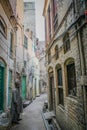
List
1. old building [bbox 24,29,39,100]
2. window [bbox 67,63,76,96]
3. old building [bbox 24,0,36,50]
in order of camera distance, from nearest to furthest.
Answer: window [bbox 67,63,76,96], old building [bbox 24,29,39,100], old building [bbox 24,0,36,50]

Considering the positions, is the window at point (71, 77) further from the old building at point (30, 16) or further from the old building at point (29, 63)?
the old building at point (30, 16)

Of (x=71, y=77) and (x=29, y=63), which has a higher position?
(x=29, y=63)

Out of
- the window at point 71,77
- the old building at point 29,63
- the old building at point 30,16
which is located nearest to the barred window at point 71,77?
the window at point 71,77

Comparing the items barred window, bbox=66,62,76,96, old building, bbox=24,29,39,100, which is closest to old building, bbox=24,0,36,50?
old building, bbox=24,29,39,100

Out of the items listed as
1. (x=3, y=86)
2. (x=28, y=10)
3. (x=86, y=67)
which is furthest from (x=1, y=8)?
(x=28, y=10)

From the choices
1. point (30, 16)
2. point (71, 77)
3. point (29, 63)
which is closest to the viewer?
point (71, 77)

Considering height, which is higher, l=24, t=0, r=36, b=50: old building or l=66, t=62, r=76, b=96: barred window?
l=24, t=0, r=36, b=50: old building

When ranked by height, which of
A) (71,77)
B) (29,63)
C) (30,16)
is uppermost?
(30,16)

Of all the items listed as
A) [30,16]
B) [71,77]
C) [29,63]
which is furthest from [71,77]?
[30,16]

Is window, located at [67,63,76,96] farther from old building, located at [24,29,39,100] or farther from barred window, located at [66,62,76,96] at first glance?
old building, located at [24,29,39,100]

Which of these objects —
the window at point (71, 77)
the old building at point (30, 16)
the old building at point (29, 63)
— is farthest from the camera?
the old building at point (30, 16)

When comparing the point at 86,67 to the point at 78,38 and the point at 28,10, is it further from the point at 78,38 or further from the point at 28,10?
the point at 28,10

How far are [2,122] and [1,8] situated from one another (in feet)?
17.3

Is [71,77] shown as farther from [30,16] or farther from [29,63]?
[30,16]
